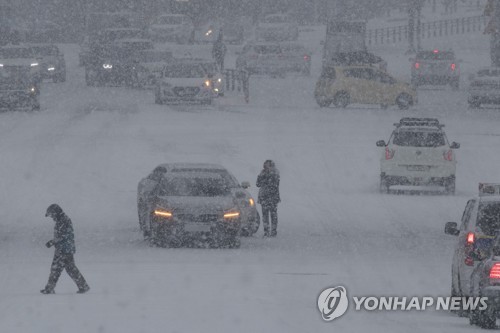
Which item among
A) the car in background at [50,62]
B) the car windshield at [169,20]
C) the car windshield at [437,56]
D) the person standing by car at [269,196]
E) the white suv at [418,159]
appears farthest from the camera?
the car windshield at [169,20]

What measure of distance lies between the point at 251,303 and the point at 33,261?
588 centimetres

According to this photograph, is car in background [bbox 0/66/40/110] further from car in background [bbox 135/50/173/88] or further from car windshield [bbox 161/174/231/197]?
car windshield [bbox 161/174/231/197]

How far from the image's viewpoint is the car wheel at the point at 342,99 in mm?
49906

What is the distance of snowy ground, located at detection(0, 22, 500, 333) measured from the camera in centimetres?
1550

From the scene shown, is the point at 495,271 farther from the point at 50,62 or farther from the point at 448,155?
the point at 50,62

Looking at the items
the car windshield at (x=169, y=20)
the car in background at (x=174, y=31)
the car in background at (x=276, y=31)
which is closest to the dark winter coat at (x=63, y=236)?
the car in background at (x=174, y=31)

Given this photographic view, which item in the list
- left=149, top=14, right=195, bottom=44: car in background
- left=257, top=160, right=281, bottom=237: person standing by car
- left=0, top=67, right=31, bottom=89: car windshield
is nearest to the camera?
left=257, top=160, right=281, bottom=237: person standing by car

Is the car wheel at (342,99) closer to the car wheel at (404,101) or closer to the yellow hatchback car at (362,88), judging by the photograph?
the yellow hatchback car at (362,88)

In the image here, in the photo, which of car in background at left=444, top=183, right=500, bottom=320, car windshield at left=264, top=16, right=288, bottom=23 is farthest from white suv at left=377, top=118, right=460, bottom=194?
car windshield at left=264, top=16, right=288, bottom=23

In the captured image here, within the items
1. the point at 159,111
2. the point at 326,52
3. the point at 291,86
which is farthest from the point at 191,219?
the point at 326,52

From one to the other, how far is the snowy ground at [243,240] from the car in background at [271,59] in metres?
6.34

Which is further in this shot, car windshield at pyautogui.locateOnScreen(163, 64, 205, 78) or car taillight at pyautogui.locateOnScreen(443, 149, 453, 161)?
car windshield at pyautogui.locateOnScreen(163, 64, 205, 78)

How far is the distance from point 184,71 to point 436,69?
15481 millimetres

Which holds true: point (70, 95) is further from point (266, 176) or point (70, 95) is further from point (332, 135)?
point (266, 176)
